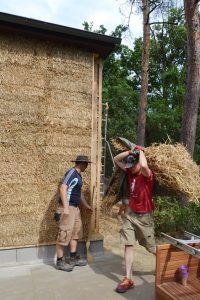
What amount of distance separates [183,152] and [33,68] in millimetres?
2643

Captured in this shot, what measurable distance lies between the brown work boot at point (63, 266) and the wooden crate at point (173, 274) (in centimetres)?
168

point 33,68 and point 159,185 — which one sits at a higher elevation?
point 33,68

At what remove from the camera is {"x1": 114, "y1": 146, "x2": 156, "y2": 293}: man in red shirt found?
16.1ft

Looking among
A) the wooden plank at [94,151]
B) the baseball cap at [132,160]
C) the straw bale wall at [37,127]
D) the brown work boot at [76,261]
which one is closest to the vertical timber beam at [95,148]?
the wooden plank at [94,151]

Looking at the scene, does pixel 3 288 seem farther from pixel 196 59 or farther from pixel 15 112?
pixel 196 59

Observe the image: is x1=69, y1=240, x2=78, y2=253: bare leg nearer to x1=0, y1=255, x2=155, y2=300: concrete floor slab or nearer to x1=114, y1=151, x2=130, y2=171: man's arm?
x1=0, y1=255, x2=155, y2=300: concrete floor slab

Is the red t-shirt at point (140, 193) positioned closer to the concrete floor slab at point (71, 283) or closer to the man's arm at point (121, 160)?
the man's arm at point (121, 160)

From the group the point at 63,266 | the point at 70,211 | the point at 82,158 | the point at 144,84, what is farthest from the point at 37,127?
the point at 144,84

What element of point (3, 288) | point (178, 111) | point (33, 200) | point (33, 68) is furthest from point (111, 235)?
point (178, 111)

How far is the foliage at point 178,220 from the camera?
25.3ft

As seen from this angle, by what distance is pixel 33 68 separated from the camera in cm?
568

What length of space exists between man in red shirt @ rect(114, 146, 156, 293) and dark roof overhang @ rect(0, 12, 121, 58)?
6.51 ft

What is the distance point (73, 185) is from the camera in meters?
5.53

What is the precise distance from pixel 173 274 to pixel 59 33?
12.6ft
